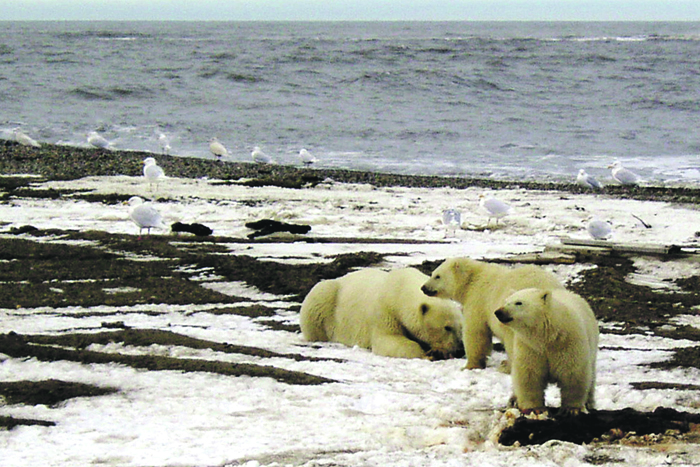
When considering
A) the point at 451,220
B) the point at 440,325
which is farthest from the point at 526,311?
the point at 451,220

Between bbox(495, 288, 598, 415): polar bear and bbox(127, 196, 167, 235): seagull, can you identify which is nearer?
bbox(495, 288, 598, 415): polar bear

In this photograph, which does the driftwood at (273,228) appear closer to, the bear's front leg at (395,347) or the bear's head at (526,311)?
the bear's front leg at (395,347)

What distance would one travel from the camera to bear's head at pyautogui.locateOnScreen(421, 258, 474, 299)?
6484 millimetres

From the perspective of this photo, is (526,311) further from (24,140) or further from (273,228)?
(24,140)

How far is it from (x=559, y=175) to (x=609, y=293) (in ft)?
54.1

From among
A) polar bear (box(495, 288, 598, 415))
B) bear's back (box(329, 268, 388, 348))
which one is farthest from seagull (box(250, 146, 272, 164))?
polar bear (box(495, 288, 598, 415))

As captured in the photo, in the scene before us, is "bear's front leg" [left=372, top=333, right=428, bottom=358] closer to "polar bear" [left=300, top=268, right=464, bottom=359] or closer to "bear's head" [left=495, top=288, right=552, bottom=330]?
"polar bear" [left=300, top=268, right=464, bottom=359]

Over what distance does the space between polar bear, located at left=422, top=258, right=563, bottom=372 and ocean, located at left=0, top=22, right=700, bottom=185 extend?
719 inches

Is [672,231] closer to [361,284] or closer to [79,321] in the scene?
[361,284]

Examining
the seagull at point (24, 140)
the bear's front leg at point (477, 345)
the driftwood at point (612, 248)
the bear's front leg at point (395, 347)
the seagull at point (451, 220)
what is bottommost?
the seagull at point (24, 140)

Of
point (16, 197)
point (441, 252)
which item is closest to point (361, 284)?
point (441, 252)

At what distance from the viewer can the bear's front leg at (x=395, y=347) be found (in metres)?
6.79

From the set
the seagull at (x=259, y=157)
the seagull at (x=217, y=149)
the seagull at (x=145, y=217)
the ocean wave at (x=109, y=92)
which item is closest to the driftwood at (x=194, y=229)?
the seagull at (x=145, y=217)

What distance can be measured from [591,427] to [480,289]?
1.91 metres
